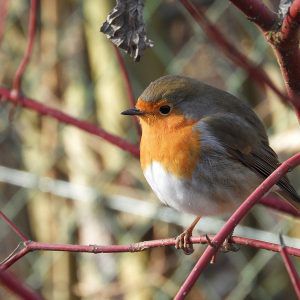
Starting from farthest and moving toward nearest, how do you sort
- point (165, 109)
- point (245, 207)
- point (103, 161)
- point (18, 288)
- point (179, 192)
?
point (103, 161) < point (165, 109) < point (179, 192) < point (245, 207) < point (18, 288)

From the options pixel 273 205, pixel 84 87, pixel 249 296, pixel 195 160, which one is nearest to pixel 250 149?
pixel 195 160

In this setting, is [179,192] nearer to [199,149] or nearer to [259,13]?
[199,149]

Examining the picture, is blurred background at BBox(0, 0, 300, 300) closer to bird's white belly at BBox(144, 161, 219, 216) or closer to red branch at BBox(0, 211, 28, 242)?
bird's white belly at BBox(144, 161, 219, 216)

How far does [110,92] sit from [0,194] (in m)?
1.13

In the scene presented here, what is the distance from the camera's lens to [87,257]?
3832 millimetres

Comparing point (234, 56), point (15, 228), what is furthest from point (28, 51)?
point (234, 56)

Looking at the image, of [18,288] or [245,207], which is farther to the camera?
[245,207]

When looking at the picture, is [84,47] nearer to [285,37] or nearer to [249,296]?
[249,296]

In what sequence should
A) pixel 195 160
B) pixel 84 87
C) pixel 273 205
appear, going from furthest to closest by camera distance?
pixel 84 87, pixel 195 160, pixel 273 205

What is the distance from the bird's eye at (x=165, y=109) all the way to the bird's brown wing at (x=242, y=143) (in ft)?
0.33

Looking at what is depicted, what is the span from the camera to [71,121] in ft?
5.77

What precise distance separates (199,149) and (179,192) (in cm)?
14

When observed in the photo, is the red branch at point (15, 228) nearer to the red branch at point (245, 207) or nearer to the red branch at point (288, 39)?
the red branch at point (245, 207)

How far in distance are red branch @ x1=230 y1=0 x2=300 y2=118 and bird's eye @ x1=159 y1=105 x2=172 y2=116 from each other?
1.02 meters
